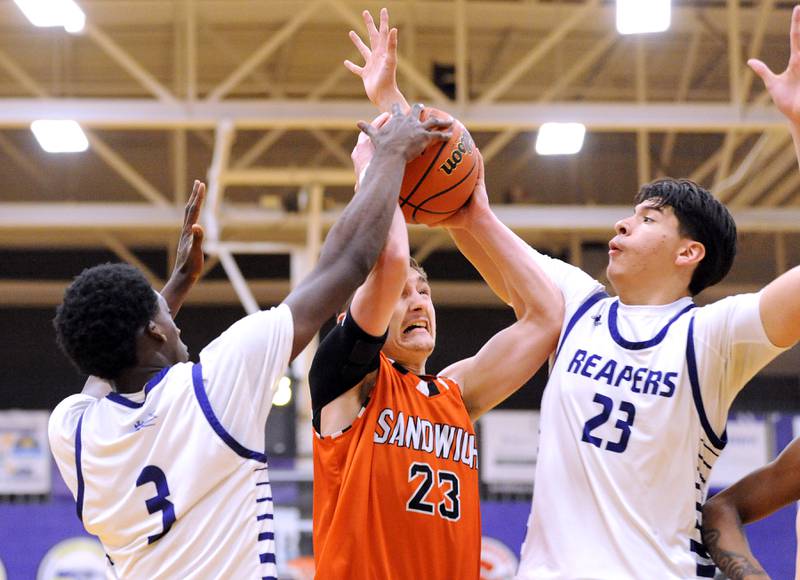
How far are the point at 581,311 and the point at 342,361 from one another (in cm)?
86

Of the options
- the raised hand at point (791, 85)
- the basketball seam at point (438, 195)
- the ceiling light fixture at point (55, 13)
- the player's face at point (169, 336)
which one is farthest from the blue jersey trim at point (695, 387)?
the ceiling light fixture at point (55, 13)

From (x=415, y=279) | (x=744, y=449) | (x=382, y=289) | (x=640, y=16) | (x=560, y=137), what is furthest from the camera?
(x=744, y=449)

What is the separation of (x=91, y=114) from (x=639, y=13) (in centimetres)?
504

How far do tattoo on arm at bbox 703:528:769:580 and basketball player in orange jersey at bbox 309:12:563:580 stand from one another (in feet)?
2.58

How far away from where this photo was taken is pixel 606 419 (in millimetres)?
3551

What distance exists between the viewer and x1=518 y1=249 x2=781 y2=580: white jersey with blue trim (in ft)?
11.3

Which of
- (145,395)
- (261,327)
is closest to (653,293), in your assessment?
(261,327)

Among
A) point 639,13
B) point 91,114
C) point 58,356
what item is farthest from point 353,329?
point 58,356

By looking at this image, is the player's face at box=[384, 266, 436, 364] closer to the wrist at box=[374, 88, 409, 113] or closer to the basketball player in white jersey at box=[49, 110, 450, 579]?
the wrist at box=[374, 88, 409, 113]

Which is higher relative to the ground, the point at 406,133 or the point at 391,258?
the point at 406,133

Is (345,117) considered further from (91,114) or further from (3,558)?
(3,558)

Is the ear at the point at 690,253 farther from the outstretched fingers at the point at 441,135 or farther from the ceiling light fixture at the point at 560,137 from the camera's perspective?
the ceiling light fixture at the point at 560,137

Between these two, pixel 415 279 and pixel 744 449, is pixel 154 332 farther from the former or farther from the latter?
pixel 744 449

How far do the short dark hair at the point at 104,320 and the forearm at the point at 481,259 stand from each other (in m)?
1.43
